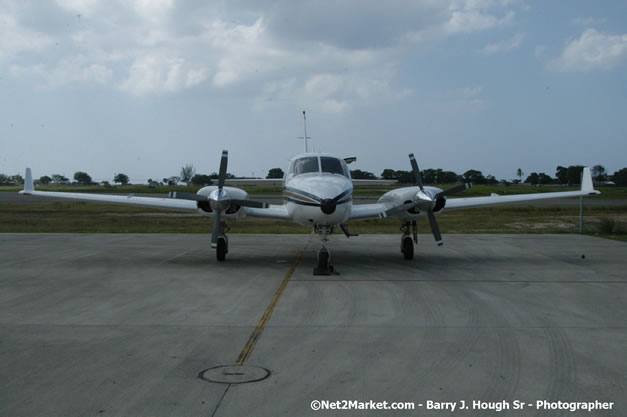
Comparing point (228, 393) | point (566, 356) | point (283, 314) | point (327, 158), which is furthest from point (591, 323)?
point (327, 158)

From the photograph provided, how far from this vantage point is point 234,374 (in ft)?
18.5

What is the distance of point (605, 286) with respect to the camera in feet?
36.2

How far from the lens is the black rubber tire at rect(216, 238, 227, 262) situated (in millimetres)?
14852

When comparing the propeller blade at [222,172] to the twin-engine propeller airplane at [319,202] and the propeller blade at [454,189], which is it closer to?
the twin-engine propeller airplane at [319,202]

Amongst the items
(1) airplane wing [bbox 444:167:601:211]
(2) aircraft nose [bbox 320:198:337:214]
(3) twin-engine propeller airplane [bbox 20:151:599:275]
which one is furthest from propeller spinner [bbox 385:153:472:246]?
(2) aircraft nose [bbox 320:198:337:214]

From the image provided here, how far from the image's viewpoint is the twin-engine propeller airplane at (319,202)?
1209 centimetres


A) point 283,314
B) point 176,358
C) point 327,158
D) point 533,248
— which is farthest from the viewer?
point 533,248

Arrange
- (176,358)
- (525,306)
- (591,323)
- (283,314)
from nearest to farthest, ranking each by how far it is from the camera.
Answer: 1. (176,358)
2. (591,323)
3. (283,314)
4. (525,306)

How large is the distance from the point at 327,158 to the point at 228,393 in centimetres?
928

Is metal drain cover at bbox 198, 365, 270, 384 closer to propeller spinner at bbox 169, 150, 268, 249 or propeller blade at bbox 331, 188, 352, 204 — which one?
propeller blade at bbox 331, 188, 352, 204

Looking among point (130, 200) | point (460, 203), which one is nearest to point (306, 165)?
point (460, 203)

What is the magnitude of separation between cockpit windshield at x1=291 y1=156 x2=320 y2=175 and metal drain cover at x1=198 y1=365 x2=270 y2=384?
8.06 metres

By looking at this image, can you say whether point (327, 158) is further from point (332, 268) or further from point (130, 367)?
point (130, 367)

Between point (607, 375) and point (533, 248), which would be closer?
point (607, 375)
